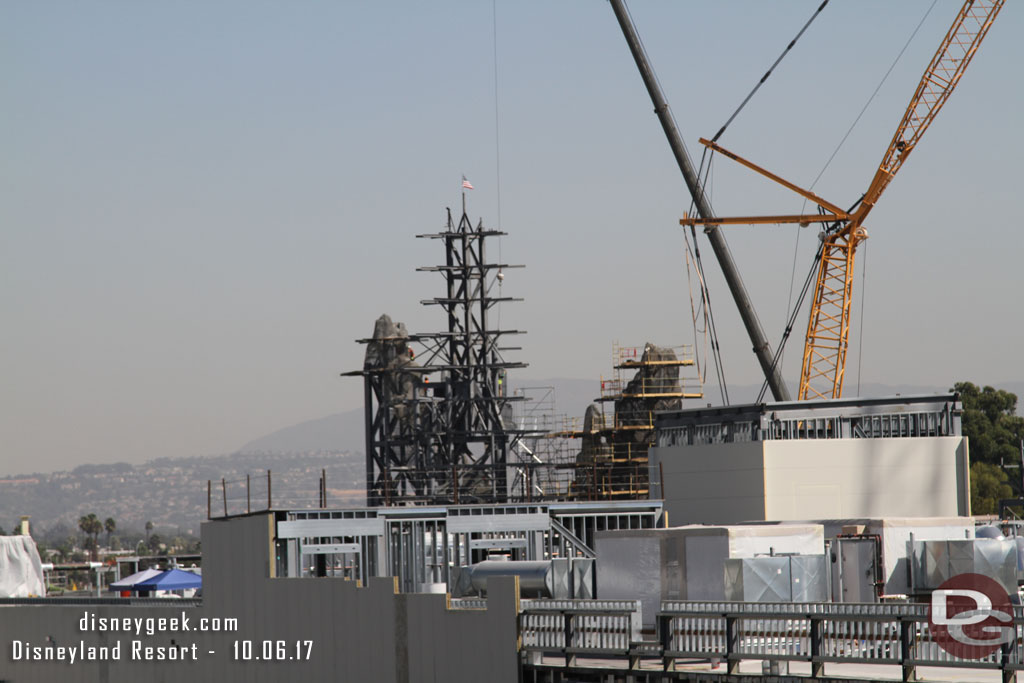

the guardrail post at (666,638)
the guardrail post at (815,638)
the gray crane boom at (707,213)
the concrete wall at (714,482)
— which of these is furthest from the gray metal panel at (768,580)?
the gray crane boom at (707,213)

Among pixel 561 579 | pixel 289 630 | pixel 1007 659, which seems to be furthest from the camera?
pixel 289 630

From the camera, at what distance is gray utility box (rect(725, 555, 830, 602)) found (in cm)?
2483

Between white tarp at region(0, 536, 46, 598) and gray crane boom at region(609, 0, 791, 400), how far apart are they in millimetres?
38599

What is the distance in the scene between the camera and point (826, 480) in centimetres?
5275

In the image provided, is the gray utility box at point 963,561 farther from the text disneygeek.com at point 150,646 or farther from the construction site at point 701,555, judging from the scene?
the text disneygeek.com at point 150,646

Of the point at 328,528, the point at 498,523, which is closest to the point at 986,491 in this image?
the point at 498,523

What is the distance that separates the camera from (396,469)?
80938 millimetres

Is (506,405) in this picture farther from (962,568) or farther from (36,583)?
(962,568)

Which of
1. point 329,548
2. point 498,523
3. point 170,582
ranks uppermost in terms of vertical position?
point 498,523

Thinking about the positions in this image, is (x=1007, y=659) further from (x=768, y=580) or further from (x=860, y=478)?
(x=860, y=478)

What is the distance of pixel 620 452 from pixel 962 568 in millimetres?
60232

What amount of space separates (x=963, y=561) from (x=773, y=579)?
3552mm

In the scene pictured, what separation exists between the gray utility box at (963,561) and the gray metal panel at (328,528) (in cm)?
1583

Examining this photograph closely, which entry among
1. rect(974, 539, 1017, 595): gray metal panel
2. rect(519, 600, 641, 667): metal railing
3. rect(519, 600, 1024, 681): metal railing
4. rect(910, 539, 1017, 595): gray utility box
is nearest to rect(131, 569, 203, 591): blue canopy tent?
rect(519, 600, 641, 667): metal railing
